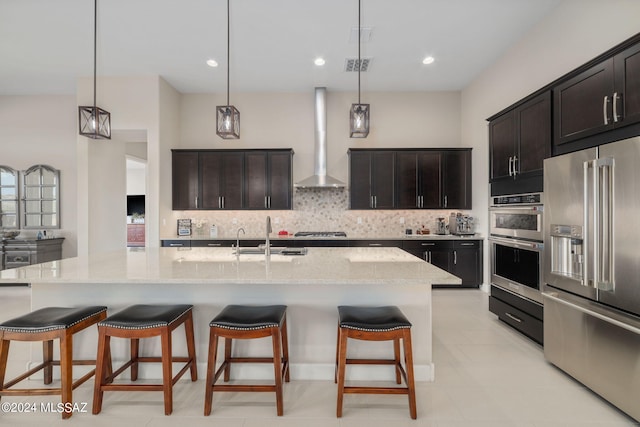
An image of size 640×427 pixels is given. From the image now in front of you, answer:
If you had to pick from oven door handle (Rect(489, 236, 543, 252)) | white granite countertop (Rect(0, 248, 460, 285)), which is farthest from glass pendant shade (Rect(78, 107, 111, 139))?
oven door handle (Rect(489, 236, 543, 252))

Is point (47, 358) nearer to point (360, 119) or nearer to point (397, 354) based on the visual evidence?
point (397, 354)

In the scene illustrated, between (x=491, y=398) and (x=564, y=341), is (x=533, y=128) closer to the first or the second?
(x=564, y=341)

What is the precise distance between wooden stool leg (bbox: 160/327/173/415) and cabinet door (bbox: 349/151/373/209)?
3944 millimetres

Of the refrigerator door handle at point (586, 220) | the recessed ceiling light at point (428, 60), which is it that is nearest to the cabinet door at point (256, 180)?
the recessed ceiling light at point (428, 60)

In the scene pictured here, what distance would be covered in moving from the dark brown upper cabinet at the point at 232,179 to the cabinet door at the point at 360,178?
1099 mm

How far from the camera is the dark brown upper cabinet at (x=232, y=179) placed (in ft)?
17.8

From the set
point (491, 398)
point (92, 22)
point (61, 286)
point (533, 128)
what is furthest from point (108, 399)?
point (533, 128)

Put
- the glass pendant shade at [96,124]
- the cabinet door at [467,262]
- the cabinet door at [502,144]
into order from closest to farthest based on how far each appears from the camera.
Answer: the glass pendant shade at [96,124]
the cabinet door at [502,144]
the cabinet door at [467,262]

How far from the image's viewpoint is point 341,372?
1919mm

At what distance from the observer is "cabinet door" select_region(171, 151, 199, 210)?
5.43 meters

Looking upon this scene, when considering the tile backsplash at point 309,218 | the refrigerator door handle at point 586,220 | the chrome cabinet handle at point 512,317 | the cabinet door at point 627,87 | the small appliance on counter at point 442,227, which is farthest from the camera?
the tile backsplash at point 309,218

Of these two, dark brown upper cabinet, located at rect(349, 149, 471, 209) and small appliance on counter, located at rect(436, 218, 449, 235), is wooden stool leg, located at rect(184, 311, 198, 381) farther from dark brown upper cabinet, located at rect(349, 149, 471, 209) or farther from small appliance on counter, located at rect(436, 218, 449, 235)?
small appliance on counter, located at rect(436, 218, 449, 235)

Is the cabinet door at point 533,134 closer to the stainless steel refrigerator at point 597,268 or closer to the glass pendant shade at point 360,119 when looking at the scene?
the stainless steel refrigerator at point 597,268

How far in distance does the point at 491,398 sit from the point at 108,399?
273cm
